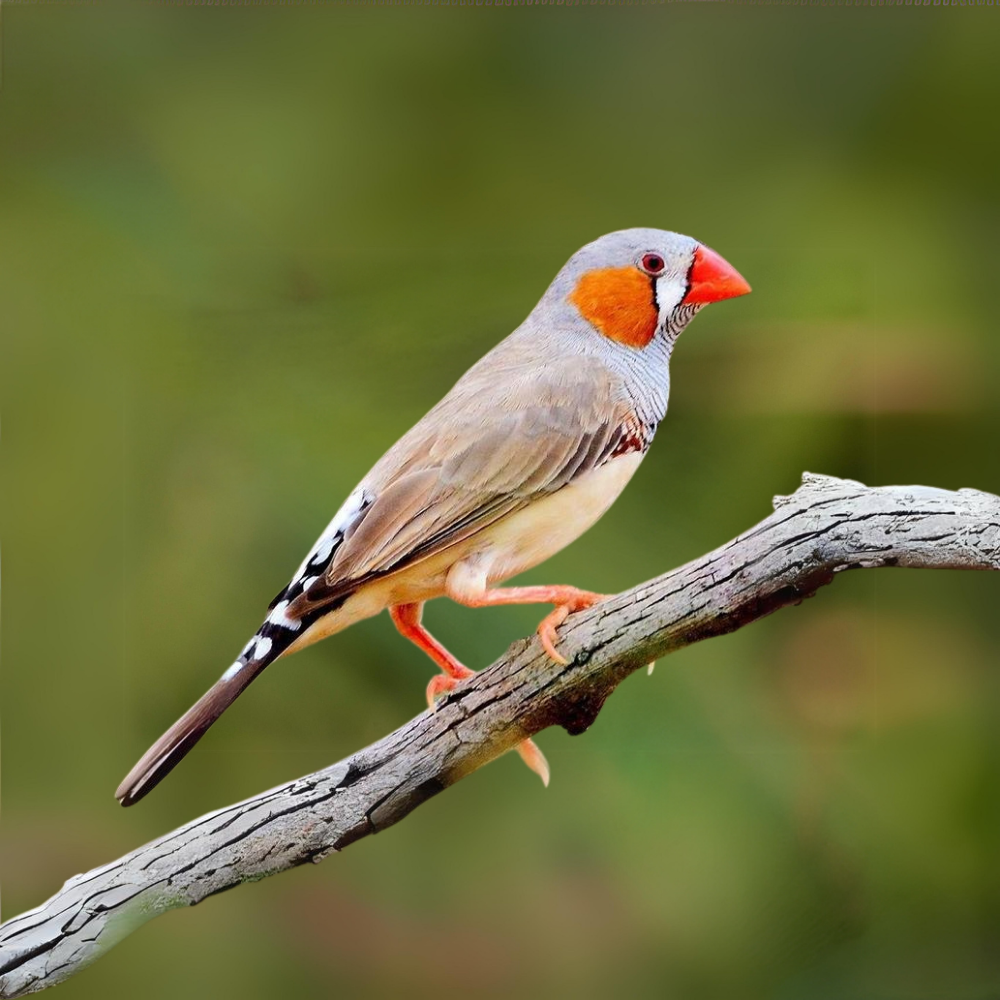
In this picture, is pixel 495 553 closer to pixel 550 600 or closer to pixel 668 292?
pixel 550 600

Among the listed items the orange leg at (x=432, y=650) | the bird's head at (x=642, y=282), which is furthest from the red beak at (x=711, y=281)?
the orange leg at (x=432, y=650)

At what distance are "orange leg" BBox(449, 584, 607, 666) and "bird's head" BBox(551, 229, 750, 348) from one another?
0.57 m

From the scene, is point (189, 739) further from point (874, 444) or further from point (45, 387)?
point (874, 444)

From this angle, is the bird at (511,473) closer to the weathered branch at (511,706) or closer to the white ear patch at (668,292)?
the white ear patch at (668,292)

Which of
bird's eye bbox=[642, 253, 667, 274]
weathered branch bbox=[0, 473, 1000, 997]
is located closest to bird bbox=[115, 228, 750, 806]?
bird's eye bbox=[642, 253, 667, 274]

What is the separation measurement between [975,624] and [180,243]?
211 cm

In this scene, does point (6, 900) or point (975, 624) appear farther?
point (975, 624)

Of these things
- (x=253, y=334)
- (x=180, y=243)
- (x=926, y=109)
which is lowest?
(x=926, y=109)

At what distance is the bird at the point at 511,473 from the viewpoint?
7.16 ft

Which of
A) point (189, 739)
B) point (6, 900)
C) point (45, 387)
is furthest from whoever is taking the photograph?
point (45, 387)

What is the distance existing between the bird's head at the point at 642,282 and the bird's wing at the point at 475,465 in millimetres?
130

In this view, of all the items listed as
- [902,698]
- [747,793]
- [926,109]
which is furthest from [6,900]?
[926,109]

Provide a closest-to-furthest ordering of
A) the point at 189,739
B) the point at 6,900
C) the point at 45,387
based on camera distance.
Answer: the point at 189,739 → the point at 6,900 → the point at 45,387

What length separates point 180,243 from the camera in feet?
9.75
